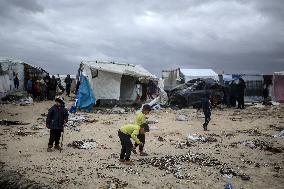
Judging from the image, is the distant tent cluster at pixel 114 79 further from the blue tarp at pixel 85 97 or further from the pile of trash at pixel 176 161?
the pile of trash at pixel 176 161

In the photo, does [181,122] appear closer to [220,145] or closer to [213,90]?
[220,145]

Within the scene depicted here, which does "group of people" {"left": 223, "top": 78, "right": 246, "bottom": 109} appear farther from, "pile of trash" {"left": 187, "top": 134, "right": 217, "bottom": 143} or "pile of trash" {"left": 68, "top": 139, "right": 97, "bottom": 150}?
"pile of trash" {"left": 68, "top": 139, "right": 97, "bottom": 150}

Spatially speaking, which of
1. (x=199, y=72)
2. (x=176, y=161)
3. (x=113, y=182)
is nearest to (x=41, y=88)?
(x=199, y=72)

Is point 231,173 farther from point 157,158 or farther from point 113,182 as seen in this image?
point 113,182

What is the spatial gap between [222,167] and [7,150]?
5.59 meters

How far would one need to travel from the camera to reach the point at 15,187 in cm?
604

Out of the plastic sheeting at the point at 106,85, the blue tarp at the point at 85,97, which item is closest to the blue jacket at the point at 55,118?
the blue tarp at the point at 85,97

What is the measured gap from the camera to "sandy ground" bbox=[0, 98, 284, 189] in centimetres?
671

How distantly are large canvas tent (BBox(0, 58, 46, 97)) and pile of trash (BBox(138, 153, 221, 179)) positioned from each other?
17.3 meters

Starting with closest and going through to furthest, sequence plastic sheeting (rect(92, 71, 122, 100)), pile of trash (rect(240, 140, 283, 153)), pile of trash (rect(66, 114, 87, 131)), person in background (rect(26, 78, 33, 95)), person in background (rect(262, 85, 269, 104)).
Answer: pile of trash (rect(240, 140, 283, 153)) < pile of trash (rect(66, 114, 87, 131)) < plastic sheeting (rect(92, 71, 122, 100)) < person in background (rect(26, 78, 33, 95)) < person in background (rect(262, 85, 269, 104))

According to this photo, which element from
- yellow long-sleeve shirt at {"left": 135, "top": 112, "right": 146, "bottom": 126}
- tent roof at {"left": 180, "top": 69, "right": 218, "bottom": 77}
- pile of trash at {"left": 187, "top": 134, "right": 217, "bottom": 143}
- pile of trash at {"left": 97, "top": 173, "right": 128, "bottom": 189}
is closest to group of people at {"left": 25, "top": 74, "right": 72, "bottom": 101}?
tent roof at {"left": 180, "top": 69, "right": 218, "bottom": 77}

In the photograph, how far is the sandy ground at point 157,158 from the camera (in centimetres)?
671

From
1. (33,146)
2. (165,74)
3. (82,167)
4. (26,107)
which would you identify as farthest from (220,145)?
(165,74)

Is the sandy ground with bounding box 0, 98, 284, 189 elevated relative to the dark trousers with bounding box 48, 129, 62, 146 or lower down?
lower down
